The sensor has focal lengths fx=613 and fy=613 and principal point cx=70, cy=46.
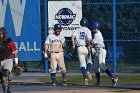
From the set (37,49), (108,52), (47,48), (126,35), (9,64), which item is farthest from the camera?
(126,35)

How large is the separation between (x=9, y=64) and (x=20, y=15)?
9557mm

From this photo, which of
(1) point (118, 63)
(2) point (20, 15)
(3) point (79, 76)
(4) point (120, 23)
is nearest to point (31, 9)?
(2) point (20, 15)

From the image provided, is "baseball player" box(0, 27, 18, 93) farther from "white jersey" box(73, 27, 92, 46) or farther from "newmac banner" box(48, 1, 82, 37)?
"newmac banner" box(48, 1, 82, 37)

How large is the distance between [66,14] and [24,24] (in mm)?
1901

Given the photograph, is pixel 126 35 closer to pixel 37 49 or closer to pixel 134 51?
pixel 134 51

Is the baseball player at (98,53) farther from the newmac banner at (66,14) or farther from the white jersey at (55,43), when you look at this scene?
the newmac banner at (66,14)

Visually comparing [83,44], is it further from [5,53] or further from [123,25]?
[123,25]

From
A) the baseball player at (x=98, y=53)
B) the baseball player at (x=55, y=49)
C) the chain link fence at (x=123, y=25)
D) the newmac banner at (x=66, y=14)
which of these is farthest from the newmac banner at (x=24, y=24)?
the baseball player at (x=98, y=53)

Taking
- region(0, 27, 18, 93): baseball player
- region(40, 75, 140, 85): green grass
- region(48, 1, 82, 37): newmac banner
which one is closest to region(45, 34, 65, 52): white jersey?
region(40, 75, 140, 85): green grass

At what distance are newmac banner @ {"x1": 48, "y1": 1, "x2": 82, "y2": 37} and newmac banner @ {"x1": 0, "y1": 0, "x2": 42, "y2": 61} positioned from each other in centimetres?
62

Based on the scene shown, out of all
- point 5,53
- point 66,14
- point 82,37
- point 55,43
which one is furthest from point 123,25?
point 5,53

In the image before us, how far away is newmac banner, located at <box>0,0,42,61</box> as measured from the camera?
→ 88.2ft

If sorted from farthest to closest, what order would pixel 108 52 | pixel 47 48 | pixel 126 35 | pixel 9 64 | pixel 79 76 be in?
pixel 126 35 → pixel 108 52 → pixel 79 76 → pixel 47 48 → pixel 9 64

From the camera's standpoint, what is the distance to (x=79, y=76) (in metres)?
25.1
